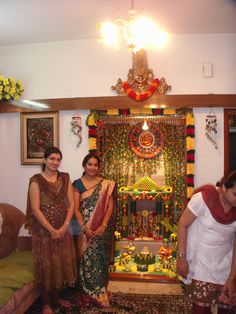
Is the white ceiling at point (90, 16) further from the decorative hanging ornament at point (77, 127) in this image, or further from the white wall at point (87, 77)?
the decorative hanging ornament at point (77, 127)

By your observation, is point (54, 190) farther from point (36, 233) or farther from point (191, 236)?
point (191, 236)

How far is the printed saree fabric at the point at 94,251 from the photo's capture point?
10.6ft

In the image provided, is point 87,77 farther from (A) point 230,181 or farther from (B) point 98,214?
(A) point 230,181

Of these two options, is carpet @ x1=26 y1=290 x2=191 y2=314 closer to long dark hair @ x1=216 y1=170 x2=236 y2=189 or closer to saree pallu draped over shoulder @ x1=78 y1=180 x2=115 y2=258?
saree pallu draped over shoulder @ x1=78 y1=180 x2=115 y2=258

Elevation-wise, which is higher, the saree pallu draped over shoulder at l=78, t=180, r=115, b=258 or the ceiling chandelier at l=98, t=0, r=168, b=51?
the ceiling chandelier at l=98, t=0, r=168, b=51

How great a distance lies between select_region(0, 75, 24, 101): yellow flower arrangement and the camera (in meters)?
4.11

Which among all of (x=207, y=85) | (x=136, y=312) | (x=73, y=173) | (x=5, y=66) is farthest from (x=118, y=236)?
(x=5, y=66)

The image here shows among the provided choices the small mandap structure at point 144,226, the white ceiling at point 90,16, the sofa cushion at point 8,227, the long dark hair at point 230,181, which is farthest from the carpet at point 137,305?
the white ceiling at point 90,16

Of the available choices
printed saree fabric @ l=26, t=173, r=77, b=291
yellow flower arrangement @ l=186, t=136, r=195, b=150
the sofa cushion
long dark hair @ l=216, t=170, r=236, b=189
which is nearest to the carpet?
printed saree fabric @ l=26, t=173, r=77, b=291

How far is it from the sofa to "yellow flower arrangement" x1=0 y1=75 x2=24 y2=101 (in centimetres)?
143

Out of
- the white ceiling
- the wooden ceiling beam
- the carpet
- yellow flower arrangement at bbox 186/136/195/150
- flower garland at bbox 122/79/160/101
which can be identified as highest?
the white ceiling

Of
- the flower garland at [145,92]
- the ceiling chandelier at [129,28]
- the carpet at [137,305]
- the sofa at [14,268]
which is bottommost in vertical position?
the carpet at [137,305]

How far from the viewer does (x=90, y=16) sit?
3.55 metres

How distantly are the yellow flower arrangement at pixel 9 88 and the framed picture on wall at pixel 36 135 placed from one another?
0.31 m
